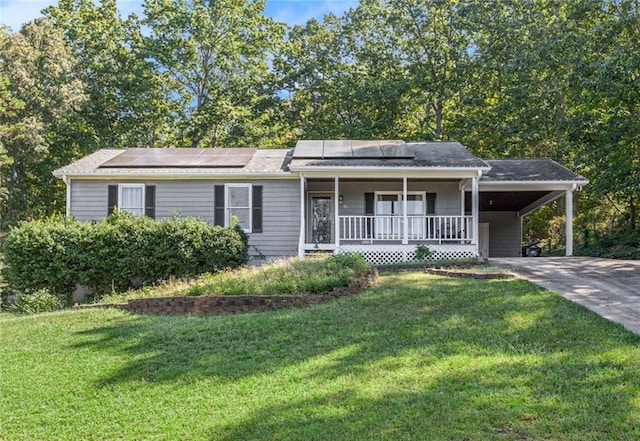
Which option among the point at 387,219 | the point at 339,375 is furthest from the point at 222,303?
the point at 387,219

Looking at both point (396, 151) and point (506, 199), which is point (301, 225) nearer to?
point (396, 151)

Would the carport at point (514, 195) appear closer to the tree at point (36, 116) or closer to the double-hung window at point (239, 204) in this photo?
the double-hung window at point (239, 204)

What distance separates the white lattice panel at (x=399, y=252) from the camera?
43.4ft

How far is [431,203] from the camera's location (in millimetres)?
15289

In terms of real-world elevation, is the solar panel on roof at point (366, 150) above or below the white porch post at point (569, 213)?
above

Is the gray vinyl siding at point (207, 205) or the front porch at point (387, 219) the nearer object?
the front porch at point (387, 219)

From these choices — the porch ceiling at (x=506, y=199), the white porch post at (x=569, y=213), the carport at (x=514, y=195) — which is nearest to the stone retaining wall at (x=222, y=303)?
the carport at (x=514, y=195)

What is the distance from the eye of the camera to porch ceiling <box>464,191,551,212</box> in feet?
A: 50.6

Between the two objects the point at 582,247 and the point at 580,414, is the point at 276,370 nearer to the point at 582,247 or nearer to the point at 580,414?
the point at 580,414

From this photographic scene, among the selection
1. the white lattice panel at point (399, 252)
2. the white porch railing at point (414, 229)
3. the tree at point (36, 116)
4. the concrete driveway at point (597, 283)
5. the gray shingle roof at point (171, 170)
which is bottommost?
the concrete driveway at point (597, 283)

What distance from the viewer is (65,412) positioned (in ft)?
14.8

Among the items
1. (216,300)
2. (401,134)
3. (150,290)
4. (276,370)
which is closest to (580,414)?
(276,370)

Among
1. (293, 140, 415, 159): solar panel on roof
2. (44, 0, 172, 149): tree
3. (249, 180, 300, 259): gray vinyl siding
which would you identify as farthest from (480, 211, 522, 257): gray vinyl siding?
(44, 0, 172, 149): tree

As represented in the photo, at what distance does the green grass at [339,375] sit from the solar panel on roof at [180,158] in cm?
765
